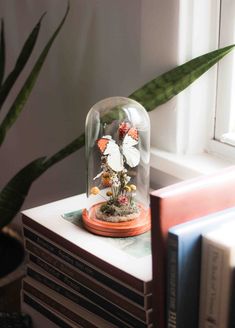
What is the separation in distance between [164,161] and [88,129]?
155 mm

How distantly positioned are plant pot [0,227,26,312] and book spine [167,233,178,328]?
594 mm

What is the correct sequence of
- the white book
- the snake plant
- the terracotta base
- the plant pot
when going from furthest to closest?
the plant pot, the snake plant, the terracotta base, the white book

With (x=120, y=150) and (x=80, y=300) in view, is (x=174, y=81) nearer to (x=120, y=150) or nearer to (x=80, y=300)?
(x=120, y=150)

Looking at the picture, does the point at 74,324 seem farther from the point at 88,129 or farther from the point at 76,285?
the point at 88,129

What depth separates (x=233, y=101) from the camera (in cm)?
103

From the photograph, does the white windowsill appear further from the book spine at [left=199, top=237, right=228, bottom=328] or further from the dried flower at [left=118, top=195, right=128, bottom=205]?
the book spine at [left=199, top=237, right=228, bottom=328]

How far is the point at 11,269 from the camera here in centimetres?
134

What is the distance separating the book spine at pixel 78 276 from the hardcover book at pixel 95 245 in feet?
0.09

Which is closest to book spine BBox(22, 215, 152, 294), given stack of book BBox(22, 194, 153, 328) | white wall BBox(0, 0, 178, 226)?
stack of book BBox(22, 194, 153, 328)

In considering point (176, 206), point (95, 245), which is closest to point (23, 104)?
point (95, 245)

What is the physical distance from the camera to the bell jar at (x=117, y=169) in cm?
86

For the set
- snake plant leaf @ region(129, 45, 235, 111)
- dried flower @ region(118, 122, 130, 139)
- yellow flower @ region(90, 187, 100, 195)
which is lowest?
yellow flower @ region(90, 187, 100, 195)

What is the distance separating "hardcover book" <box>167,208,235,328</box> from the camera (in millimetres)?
650

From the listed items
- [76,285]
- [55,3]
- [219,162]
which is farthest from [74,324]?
[55,3]
